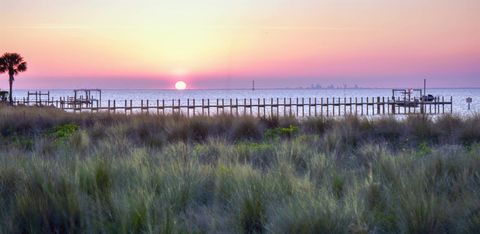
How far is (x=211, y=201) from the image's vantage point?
313 inches

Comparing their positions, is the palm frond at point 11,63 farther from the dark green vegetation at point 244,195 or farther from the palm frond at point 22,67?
the dark green vegetation at point 244,195

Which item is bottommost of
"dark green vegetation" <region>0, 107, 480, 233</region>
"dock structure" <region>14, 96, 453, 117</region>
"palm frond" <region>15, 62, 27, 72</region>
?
"dark green vegetation" <region>0, 107, 480, 233</region>

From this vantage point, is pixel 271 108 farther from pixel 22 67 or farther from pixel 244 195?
pixel 244 195

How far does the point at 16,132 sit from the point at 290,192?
15.6m

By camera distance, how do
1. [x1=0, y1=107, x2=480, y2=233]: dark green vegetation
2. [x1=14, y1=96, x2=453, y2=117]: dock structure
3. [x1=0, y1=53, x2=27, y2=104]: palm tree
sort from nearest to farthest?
[x1=0, y1=107, x2=480, y2=233]: dark green vegetation < [x1=14, y1=96, x2=453, y2=117]: dock structure < [x1=0, y1=53, x2=27, y2=104]: palm tree

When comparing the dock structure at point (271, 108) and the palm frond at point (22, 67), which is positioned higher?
the palm frond at point (22, 67)

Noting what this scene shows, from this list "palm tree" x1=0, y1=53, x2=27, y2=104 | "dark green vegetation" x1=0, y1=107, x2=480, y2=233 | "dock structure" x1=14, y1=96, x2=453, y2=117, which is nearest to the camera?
"dark green vegetation" x1=0, y1=107, x2=480, y2=233

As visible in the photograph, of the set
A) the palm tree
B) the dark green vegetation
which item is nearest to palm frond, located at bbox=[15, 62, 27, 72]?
the palm tree

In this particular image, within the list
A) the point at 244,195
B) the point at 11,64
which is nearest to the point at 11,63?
the point at 11,64

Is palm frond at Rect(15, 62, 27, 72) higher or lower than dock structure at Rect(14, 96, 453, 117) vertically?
higher

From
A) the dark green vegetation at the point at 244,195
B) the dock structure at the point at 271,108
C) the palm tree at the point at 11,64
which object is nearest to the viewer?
the dark green vegetation at the point at 244,195

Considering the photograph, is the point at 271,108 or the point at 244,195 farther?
the point at 271,108

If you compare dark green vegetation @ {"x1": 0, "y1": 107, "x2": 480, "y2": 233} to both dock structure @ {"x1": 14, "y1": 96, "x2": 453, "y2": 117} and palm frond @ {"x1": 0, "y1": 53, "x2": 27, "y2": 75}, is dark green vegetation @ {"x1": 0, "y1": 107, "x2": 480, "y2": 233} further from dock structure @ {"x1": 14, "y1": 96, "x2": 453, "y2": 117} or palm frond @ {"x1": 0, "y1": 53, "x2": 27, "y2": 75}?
palm frond @ {"x1": 0, "y1": 53, "x2": 27, "y2": 75}

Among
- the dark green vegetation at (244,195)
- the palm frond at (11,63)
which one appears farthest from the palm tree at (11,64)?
the dark green vegetation at (244,195)
